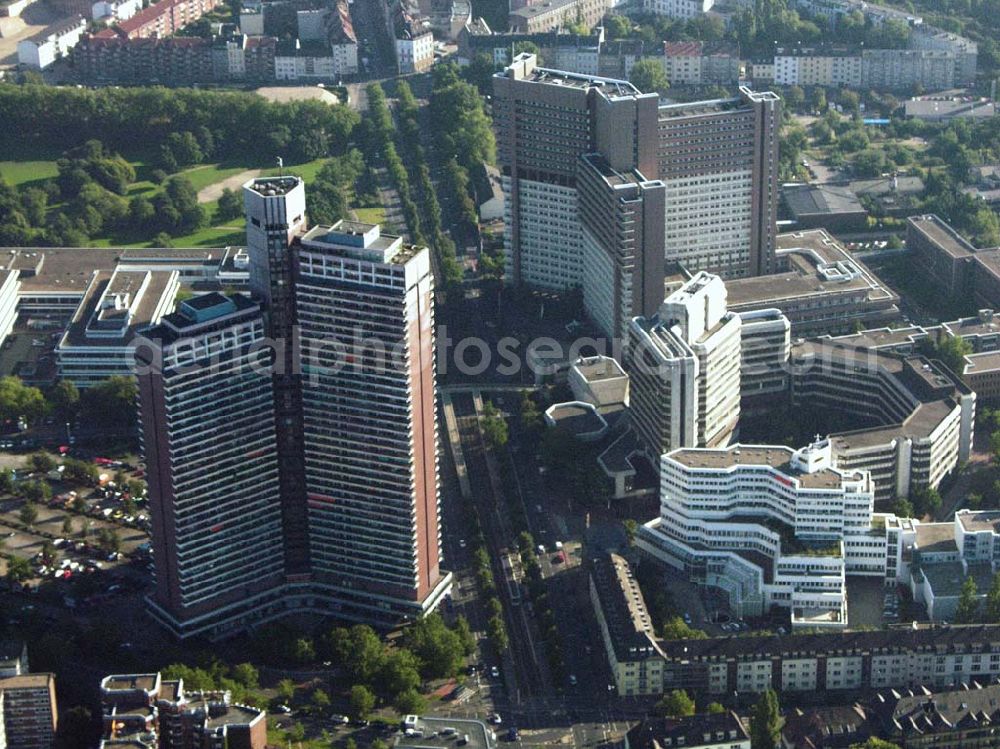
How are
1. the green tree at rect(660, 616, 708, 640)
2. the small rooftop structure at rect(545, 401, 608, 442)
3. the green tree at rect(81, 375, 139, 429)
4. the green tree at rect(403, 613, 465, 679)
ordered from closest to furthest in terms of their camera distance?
the green tree at rect(660, 616, 708, 640) → the green tree at rect(403, 613, 465, 679) → the small rooftop structure at rect(545, 401, 608, 442) → the green tree at rect(81, 375, 139, 429)

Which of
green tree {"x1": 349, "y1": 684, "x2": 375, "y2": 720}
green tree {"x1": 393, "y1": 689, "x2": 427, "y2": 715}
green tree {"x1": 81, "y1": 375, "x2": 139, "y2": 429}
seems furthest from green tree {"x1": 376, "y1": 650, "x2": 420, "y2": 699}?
green tree {"x1": 81, "y1": 375, "x2": 139, "y2": 429}

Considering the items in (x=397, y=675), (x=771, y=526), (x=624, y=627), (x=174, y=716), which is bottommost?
(x=397, y=675)

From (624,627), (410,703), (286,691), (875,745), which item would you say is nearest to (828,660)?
(875,745)

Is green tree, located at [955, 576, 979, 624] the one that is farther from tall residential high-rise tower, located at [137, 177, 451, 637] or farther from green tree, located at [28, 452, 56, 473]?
green tree, located at [28, 452, 56, 473]

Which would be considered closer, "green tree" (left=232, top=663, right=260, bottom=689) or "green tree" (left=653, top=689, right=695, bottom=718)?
"green tree" (left=653, top=689, right=695, bottom=718)

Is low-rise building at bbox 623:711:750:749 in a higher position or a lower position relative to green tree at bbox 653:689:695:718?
higher

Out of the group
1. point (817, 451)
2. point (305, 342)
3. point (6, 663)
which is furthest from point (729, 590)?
point (6, 663)

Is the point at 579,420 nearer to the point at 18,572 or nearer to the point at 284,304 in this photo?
the point at 284,304
